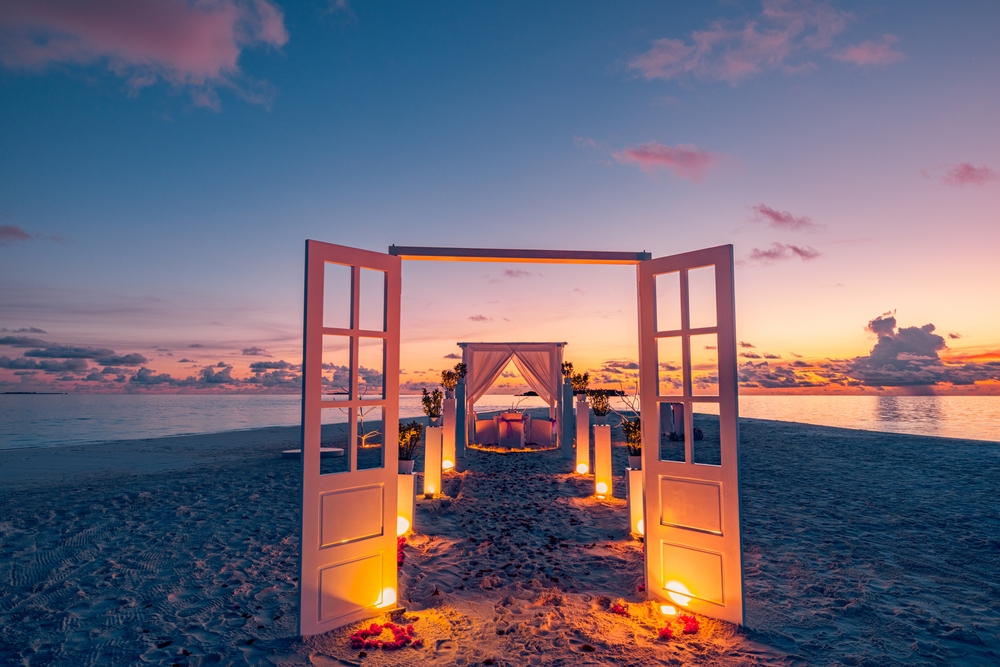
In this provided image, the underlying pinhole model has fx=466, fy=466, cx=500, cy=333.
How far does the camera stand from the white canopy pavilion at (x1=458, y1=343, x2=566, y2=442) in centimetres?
1238

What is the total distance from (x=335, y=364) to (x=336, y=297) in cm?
47

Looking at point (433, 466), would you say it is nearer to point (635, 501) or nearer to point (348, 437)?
point (635, 501)

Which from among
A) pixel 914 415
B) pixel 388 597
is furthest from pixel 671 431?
pixel 914 415

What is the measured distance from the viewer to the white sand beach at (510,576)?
9.94 feet

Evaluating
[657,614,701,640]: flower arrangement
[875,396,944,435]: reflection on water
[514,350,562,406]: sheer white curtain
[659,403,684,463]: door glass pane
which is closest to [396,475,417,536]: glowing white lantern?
[657,614,701,640]: flower arrangement

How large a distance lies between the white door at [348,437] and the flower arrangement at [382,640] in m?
0.20

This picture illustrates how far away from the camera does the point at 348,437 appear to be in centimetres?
319

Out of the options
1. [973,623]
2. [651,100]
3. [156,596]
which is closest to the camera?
[973,623]

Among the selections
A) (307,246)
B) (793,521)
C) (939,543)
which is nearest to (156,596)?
(307,246)

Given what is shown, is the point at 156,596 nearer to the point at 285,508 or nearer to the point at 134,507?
the point at 285,508

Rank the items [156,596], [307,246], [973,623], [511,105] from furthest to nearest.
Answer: [511,105], [156,596], [973,623], [307,246]

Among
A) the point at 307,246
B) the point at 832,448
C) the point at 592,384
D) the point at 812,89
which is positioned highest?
the point at 812,89

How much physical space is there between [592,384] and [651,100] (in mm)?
6821

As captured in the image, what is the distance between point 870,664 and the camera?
2836 mm
